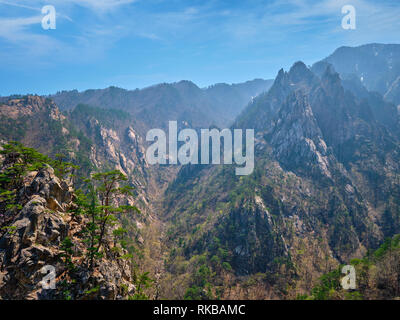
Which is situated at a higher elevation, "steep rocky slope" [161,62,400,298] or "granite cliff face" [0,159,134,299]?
"granite cliff face" [0,159,134,299]

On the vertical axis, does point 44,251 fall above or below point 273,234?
above

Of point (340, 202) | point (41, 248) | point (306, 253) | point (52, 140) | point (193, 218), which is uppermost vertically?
point (52, 140)

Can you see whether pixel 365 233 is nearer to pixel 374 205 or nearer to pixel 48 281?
pixel 374 205

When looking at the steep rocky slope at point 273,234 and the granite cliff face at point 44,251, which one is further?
the steep rocky slope at point 273,234

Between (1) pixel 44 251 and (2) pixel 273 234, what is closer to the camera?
(1) pixel 44 251

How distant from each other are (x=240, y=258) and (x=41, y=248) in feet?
392

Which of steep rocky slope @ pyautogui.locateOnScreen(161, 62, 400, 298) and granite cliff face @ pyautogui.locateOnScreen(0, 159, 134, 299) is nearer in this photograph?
granite cliff face @ pyautogui.locateOnScreen(0, 159, 134, 299)

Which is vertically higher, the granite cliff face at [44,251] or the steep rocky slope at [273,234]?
the granite cliff face at [44,251]
